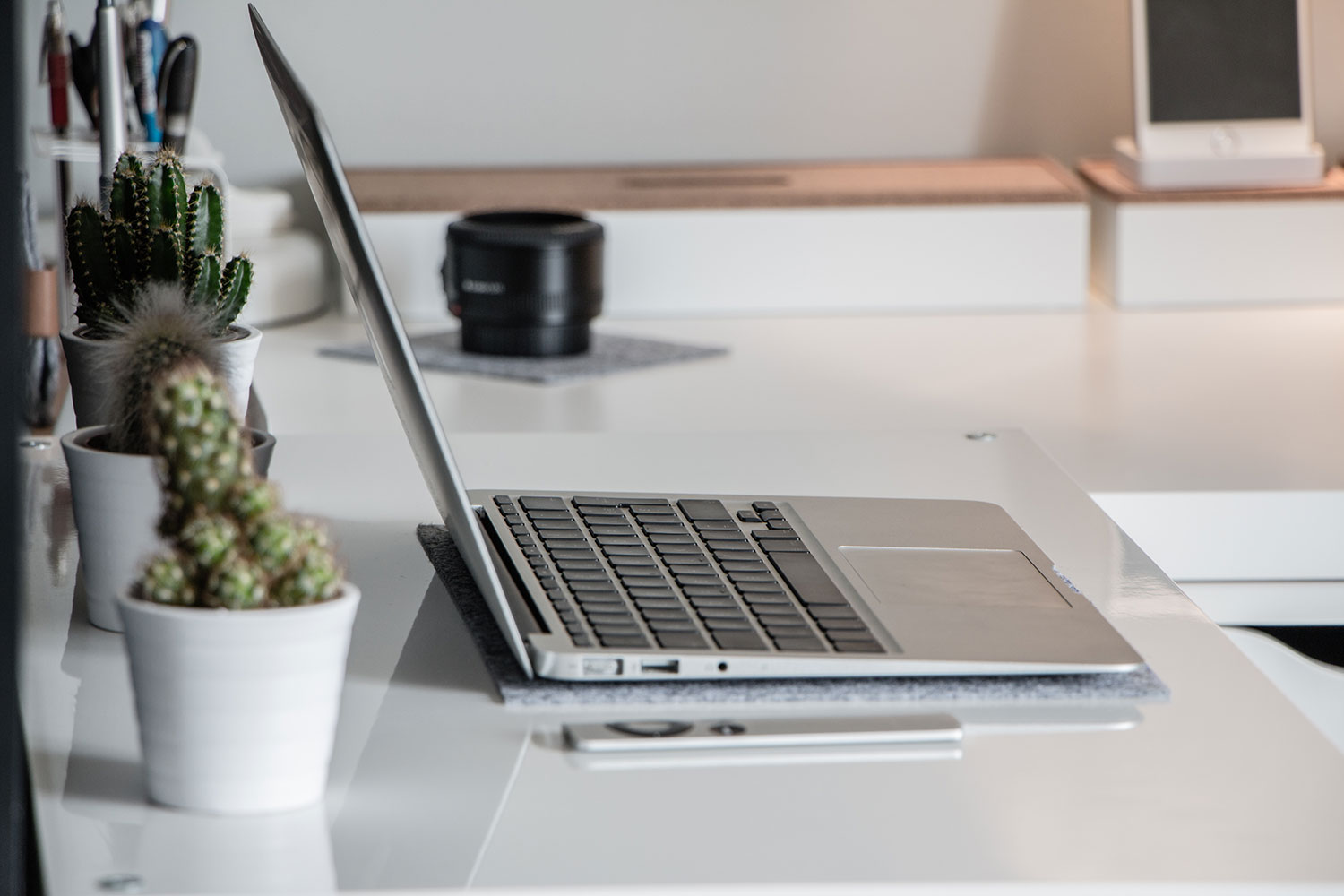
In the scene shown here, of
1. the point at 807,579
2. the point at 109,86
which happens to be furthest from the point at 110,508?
the point at 109,86

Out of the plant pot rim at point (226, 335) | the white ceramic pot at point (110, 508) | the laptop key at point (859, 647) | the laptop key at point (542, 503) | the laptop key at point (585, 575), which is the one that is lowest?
the laptop key at point (859, 647)

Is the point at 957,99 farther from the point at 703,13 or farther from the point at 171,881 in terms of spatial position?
the point at 171,881

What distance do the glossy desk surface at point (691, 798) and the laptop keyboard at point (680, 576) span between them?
0.04 m

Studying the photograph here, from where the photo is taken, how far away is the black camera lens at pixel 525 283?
169 centimetres

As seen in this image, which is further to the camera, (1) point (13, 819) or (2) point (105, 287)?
(2) point (105, 287)

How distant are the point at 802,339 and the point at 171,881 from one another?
144 centimetres

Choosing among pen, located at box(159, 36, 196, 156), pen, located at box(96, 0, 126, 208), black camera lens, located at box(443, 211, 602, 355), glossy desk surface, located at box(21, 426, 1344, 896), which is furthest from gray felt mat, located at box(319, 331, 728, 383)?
glossy desk surface, located at box(21, 426, 1344, 896)

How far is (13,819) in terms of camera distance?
1.54 ft

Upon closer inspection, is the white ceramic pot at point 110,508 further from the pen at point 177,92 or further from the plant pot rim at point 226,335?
the pen at point 177,92

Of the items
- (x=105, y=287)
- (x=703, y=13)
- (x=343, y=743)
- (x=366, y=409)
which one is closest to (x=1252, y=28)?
(x=703, y=13)

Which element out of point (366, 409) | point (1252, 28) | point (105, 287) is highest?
point (1252, 28)

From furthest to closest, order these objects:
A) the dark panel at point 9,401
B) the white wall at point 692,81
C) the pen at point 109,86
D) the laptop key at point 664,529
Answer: the white wall at point 692,81 → the pen at point 109,86 → the laptop key at point 664,529 → the dark panel at point 9,401

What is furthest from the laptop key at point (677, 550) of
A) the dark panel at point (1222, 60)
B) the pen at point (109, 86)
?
the dark panel at point (1222, 60)

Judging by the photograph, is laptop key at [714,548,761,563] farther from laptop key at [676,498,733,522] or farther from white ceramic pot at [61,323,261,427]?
white ceramic pot at [61,323,261,427]
